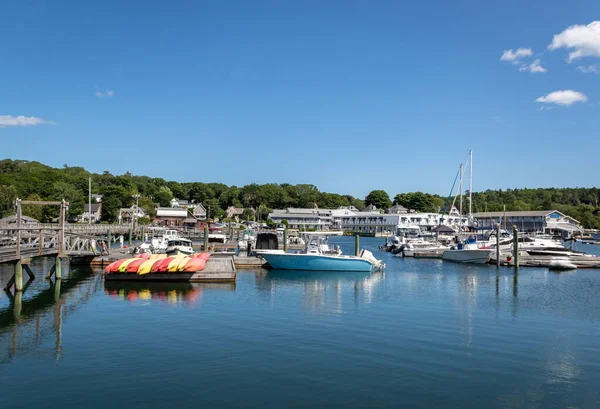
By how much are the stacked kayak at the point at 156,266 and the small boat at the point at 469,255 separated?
101 ft

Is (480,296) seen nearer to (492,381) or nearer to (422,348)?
(422,348)

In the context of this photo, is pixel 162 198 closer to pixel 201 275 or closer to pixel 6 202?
pixel 6 202

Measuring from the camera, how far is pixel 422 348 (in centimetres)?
1731

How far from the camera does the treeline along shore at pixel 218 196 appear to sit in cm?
11694

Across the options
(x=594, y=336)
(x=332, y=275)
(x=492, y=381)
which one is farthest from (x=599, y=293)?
(x=492, y=381)

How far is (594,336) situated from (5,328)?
24.8 meters

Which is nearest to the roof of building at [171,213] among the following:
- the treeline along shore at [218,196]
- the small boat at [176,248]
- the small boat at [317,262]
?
the treeline along shore at [218,196]

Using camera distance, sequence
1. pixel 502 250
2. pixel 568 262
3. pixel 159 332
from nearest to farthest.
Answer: pixel 159 332 < pixel 568 262 < pixel 502 250

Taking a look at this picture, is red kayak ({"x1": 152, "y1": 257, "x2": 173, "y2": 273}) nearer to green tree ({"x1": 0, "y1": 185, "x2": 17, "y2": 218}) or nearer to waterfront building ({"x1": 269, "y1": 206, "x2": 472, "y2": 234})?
green tree ({"x1": 0, "y1": 185, "x2": 17, "y2": 218})

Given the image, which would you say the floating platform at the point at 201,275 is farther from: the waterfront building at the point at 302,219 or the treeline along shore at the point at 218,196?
the waterfront building at the point at 302,219

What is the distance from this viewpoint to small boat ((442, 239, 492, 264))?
50.2m

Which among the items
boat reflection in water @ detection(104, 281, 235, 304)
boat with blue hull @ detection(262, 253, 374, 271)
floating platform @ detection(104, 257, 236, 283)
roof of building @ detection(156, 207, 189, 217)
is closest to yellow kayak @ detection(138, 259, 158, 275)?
floating platform @ detection(104, 257, 236, 283)

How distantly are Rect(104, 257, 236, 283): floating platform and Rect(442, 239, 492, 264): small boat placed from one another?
28.5m

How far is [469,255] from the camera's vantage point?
2012 inches
